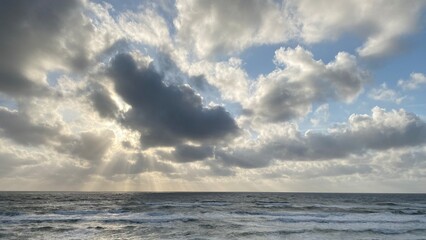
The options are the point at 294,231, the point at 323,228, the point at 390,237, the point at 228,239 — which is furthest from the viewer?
the point at 323,228

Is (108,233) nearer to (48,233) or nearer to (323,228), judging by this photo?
(48,233)

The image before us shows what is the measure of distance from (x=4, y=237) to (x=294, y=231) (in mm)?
24927

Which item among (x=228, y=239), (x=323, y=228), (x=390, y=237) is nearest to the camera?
(x=228, y=239)

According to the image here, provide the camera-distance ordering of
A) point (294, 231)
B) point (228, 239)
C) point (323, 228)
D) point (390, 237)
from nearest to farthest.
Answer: point (228, 239) < point (390, 237) < point (294, 231) < point (323, 228)

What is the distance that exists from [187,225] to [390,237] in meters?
19.0

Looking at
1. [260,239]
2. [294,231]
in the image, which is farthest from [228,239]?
[294,231]

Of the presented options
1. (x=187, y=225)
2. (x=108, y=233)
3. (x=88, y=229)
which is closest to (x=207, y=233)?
(x=187, y=225)

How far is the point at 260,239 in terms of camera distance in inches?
1081

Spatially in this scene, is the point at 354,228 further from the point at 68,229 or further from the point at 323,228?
the point at 68,229

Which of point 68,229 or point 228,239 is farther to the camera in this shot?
point 68,229

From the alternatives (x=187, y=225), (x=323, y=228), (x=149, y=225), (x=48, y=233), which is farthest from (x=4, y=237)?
(x=323, y=228)

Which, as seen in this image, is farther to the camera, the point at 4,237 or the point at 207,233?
the point at 207,233

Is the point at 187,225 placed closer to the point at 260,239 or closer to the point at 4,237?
the point at 260,239

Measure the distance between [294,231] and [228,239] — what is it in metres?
8.47
